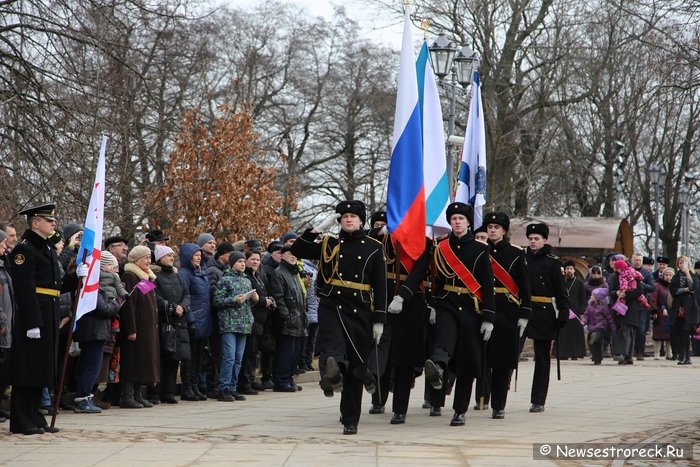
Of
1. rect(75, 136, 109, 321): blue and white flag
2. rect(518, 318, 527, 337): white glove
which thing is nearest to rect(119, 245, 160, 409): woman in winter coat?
rect(75, 136, 109, 321): blue and white flag

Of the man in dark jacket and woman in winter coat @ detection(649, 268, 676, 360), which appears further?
woman in winter coat @ detection(649, 268, 676, 360)

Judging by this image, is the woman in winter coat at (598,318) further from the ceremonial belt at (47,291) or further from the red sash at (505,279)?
the ceremonial belt at (47,291)

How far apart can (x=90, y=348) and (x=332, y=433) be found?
324 centimetres

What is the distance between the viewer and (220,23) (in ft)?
156

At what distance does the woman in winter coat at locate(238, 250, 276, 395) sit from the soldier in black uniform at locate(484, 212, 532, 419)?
3.73 metres

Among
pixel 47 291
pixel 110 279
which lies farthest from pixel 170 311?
pixel 47 291

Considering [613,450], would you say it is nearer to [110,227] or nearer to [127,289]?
[127,289]

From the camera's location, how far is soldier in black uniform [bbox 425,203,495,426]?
12.2 m

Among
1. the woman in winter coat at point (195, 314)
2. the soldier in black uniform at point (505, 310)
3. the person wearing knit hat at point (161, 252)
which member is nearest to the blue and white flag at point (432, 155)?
the soldier in black uniform at point (505, 310)

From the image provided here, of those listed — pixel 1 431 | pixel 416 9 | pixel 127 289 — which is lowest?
pixel 1 431

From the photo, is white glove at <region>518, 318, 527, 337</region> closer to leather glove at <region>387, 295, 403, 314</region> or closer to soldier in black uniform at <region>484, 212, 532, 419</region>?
soldier in black uniform at <region>484, 212, 532, 419</region>

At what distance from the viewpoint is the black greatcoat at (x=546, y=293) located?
13.8 m

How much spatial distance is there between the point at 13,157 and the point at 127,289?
18.5 feet

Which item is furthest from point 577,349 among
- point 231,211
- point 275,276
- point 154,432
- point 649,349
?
point 154,432
